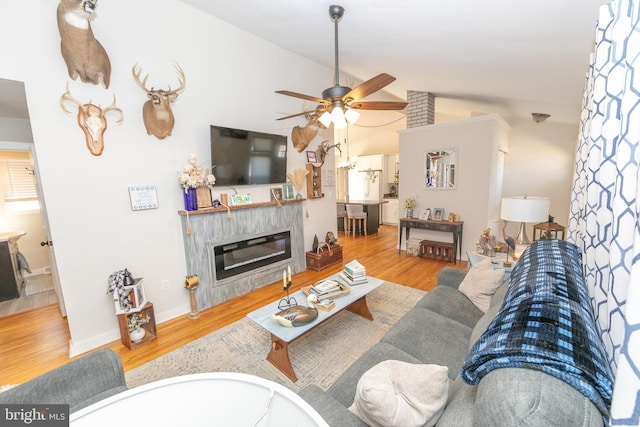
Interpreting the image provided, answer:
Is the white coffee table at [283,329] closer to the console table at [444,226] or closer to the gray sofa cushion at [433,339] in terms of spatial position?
the gray sofa cushion at [433,339]

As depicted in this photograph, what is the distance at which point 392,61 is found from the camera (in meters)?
3.45

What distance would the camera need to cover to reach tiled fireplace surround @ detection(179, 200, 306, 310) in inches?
116

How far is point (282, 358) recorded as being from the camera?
199 cm

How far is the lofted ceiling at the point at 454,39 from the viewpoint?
2045mm

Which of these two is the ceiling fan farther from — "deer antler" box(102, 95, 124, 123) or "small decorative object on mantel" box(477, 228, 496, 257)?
"small decorative object on mantel" box(477, 228, 496, 257)

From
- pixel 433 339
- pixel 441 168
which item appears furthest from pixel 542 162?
pixel 433 339

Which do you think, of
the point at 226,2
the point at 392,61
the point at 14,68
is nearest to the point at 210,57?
the point at 226,2

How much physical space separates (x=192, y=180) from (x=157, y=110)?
2.43ft

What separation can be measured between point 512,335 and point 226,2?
3.58 metres

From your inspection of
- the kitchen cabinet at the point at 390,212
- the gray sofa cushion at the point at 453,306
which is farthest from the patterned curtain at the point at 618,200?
the kitchen cabinet at the point at 390,212

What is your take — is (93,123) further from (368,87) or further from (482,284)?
(482,284)

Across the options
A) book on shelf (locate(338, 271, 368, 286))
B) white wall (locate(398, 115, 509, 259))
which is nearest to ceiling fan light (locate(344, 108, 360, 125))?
book on shelf (locate(338, 271, 368, 286))

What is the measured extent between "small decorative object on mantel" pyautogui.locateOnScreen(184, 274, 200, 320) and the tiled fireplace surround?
0.09m

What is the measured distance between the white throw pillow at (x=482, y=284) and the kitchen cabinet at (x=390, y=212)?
5683mm
